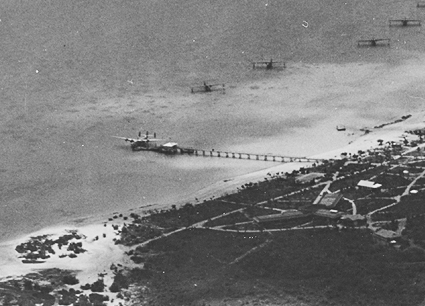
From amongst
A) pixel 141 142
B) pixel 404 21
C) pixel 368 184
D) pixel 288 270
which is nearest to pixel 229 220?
pixel 288 270

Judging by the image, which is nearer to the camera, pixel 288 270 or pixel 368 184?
pixel 288 270

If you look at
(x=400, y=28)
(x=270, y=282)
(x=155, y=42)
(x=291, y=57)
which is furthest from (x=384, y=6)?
(x=270, y=282)

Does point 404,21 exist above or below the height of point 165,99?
above

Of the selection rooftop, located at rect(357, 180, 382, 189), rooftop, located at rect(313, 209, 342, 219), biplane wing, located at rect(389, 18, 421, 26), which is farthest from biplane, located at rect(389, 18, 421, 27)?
rooftop, located at rect(313, 209, 342, 219)

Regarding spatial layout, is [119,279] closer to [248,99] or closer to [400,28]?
[248,99]

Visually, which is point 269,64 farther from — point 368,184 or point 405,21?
point 368,184

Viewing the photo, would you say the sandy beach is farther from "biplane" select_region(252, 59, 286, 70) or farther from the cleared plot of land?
the cleared plot of land
